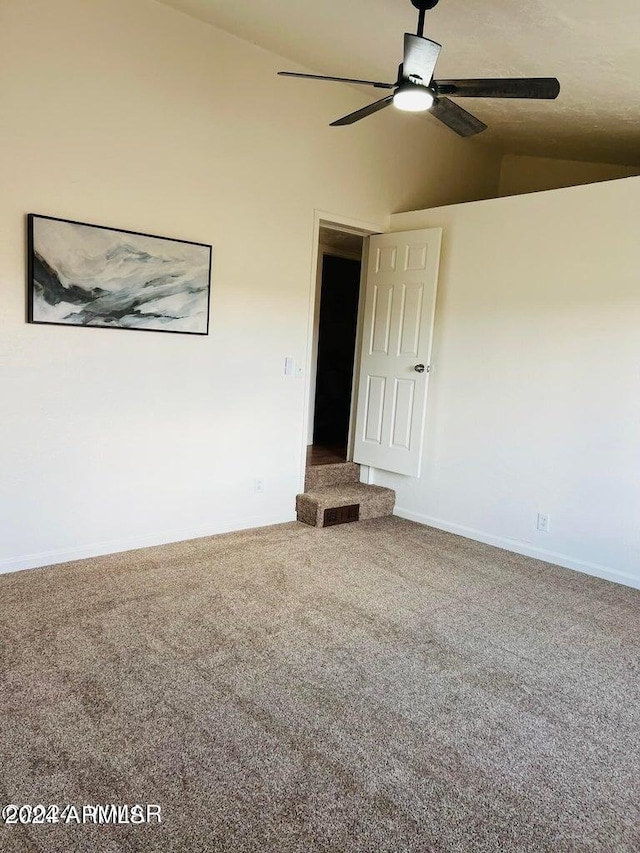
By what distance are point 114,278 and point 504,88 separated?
226cm

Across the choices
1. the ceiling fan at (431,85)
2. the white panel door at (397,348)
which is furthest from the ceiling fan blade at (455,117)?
the white panel door at (397,348)

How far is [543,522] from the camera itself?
13.1 ft

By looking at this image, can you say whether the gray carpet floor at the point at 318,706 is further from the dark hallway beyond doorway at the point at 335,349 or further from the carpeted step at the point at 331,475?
the dark hallway beyond doorway at the point at 335,349

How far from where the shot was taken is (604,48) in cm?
292

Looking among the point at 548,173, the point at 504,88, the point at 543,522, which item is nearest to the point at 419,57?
the point at 504,88

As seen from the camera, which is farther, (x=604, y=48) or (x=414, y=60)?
(x=604, y=48)

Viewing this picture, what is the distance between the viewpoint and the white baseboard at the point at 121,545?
3.27 meters

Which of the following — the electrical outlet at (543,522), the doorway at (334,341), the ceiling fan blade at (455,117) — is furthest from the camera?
the doorway at (334,341)

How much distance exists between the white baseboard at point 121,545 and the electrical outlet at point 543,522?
184cm

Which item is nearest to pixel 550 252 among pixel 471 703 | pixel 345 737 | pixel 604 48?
pixel 604 48

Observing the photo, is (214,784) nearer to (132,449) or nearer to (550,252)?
(132,449)

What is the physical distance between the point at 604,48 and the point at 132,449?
3396mm

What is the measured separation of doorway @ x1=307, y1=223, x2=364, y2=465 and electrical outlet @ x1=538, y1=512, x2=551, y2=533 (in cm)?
241

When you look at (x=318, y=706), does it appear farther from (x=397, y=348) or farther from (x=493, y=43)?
(x=493, y=43)
